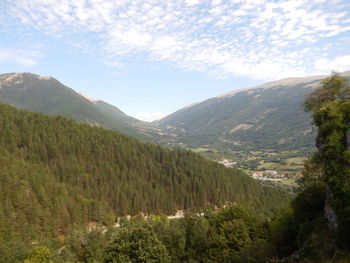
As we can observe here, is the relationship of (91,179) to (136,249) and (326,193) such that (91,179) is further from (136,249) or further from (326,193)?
(326,193)

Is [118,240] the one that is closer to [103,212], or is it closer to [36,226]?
[36,226]

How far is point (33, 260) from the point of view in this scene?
162 ft

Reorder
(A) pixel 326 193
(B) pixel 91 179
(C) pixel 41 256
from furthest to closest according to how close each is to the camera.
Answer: (B) pixel 91 179 < (C) pixel 41 256 < (A) pixel 326 193

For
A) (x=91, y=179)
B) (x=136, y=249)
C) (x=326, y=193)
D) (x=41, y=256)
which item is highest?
(x=326, y=193)

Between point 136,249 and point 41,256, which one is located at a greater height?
point 136,249

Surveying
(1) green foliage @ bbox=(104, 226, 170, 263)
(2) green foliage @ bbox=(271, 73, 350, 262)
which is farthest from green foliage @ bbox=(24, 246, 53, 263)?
(2) green foliage @ bbox=(271, 73, 350, 262)

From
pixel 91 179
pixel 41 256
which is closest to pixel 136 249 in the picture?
pixel 41 256

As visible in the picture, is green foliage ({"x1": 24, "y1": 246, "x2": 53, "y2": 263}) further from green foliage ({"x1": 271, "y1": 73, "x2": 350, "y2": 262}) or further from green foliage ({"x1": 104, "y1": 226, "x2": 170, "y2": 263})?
green foliage ({"x1": 271, "y1": 73, "x2": 350, "y2": 262})

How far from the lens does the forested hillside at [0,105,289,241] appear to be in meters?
89.2

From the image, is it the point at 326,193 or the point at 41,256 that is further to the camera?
the point at 41,256

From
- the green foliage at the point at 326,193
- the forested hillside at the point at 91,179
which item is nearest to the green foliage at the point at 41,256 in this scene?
the forested hillside at the point at 91,179

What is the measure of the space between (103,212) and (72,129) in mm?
74323

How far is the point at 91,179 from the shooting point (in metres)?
128

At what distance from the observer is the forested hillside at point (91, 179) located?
293 ft
